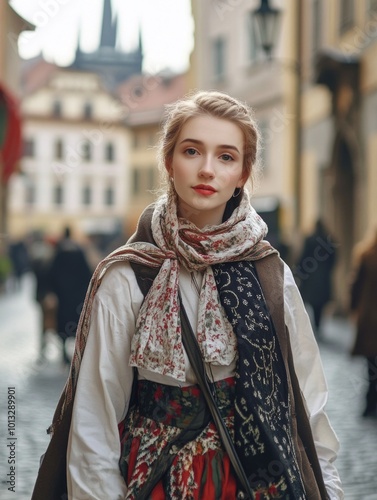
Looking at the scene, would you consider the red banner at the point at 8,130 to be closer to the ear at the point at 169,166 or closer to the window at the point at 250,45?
the ear at the point at 169,166

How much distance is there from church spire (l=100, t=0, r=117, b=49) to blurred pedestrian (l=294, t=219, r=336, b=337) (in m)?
54.0

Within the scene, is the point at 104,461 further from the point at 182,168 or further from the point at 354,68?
the point at 354,68

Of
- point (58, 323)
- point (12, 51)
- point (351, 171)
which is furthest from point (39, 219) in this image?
point (58, 323)

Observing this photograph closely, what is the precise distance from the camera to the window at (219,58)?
28484 millimetres

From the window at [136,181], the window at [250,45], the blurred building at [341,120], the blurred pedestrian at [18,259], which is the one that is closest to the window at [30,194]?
the window at [136,181]

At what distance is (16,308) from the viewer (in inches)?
940

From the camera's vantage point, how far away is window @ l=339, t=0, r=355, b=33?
690 inches

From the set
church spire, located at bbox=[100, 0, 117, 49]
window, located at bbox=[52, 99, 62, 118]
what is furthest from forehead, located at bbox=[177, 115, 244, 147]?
window, located at bbox=[52, 99, 62, 118]

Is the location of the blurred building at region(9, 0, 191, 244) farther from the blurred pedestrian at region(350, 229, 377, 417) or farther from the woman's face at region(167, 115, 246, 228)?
the woman's face at region(167, 115, 246, 228)

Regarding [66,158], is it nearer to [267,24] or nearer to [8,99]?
[8,99]

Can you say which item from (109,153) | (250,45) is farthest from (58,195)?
(250,45)

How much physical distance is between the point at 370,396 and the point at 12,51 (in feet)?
66.0

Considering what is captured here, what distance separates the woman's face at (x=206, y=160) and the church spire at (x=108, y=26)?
65.2 meters

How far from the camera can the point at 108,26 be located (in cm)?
A: 6675
